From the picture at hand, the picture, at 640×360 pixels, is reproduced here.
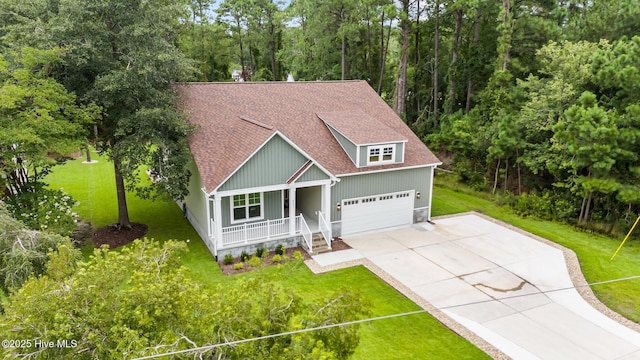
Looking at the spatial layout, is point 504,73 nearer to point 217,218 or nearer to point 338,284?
point 338,284

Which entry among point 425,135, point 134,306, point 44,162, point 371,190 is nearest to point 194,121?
point 44,162

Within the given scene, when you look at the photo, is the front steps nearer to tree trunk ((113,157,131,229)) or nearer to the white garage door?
the white garage door

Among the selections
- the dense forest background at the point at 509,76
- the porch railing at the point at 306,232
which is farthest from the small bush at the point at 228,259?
the dense forest background at the point at 509,76

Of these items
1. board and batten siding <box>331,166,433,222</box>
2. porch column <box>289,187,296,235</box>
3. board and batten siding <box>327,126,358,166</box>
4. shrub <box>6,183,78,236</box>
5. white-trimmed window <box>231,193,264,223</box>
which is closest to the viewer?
shrub <box>6,183,78,236</box>

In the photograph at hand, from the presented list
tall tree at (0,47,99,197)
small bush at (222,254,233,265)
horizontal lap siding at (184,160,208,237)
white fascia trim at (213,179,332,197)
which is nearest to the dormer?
white fascia trim at (213,179,332,197)

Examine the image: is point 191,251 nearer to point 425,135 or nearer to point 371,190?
point 371,190

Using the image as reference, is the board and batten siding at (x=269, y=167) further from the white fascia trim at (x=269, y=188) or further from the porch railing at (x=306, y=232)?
the porch railing at (x=306, y=232)
